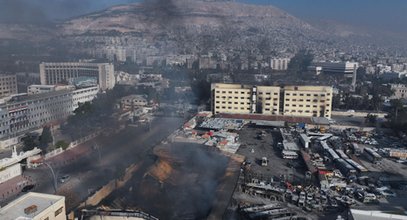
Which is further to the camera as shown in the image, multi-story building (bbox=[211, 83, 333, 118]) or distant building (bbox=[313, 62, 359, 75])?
distant building (bbox=[313, 62, 359, 75])

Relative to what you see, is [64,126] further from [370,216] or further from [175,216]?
[370,216]

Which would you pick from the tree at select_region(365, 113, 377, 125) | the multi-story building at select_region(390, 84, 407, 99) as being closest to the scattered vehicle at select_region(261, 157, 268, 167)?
the tree at select_region(365, 113, 377, 125)

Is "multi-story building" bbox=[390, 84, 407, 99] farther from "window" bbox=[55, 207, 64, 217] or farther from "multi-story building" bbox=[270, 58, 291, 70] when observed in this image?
"window" bbox=[55, 207, 64, 217]

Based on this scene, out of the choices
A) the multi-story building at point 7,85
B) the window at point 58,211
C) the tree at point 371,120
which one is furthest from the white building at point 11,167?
the tree at point 371,120

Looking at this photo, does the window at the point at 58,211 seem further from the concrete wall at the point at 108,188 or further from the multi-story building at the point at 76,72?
the multi-story building at the point at 76,72

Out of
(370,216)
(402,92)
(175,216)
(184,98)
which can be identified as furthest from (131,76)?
(370,216)

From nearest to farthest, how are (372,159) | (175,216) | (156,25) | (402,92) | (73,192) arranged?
(175,216) < (73,192) < (372,159) < (156,25) < (402,92)

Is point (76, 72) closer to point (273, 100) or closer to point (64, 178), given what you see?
point (273, 100)
